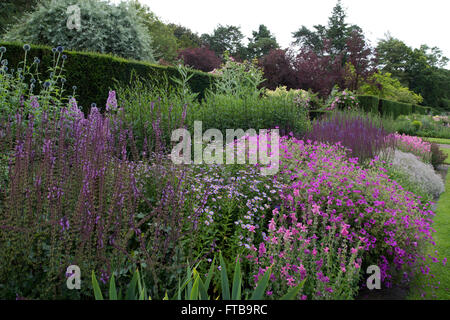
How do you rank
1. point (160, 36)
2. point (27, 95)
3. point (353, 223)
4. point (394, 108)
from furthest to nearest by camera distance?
point (160, 36) → point (394, 108) → point (27, 95) → point (353, 223)

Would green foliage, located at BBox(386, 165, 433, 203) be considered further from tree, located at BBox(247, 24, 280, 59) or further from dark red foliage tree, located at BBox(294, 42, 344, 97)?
tree, located at BBox(247, 24, 280, 59)

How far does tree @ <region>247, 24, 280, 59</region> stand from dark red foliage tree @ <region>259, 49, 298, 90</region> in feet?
83.3

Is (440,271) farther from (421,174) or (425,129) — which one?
(425,129)

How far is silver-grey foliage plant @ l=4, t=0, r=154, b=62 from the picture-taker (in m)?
10.3

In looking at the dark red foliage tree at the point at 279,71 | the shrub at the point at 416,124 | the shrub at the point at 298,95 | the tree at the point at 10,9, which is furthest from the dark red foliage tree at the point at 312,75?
the tree at the point at 10,9

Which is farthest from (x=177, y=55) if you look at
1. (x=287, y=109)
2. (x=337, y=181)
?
(x=337, y=181)

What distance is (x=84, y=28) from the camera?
1039 cm

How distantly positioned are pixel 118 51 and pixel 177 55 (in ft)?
49.2

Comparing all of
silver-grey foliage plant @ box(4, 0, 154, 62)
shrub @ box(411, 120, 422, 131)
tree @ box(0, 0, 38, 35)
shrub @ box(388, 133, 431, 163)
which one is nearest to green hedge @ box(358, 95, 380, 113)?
shrub @ box(411, 120, 422, 131)

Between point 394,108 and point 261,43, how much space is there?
2367 cm

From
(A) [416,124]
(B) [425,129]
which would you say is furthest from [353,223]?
(B) [425,129]

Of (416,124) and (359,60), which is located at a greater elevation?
(359,60)

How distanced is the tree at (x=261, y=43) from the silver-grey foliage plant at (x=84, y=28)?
113ft

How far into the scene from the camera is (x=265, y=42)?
43125 millimetres
